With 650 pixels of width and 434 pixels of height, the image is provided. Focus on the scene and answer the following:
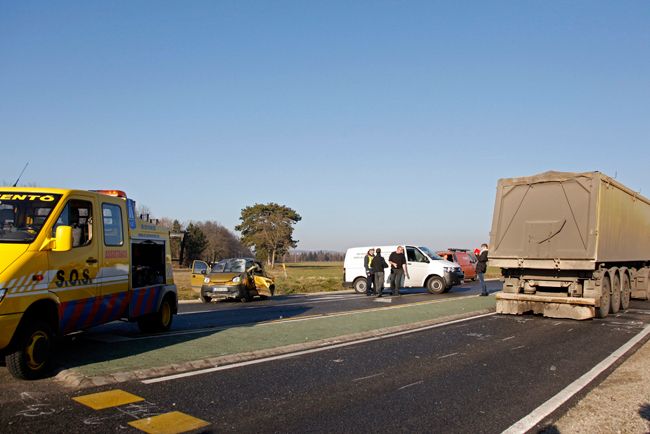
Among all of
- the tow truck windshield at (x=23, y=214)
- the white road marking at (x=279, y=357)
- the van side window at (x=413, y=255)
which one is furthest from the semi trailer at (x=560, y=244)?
the tow truck windshield at (x=23, y=214)

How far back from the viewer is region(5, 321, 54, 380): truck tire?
20.1 ft

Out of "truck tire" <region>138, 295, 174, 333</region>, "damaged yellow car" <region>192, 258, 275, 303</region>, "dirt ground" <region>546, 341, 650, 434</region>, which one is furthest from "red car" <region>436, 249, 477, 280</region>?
"dirt ground" <region>546, 341, 650, 434</region>

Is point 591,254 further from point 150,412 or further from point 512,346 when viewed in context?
point 150,412

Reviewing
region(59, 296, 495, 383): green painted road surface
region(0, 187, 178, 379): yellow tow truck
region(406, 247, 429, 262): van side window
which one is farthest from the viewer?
region(406, 247, 429, 262): van side window

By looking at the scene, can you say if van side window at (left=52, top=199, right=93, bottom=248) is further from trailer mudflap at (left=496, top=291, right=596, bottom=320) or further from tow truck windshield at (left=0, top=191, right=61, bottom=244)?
trailer mudflap at (left=496, top=291, right=596, bottom=320)

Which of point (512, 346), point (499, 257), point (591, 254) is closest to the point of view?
point (512, 346)

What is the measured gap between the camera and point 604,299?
12828mm

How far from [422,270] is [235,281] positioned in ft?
25.3

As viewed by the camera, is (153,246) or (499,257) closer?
(153,246)

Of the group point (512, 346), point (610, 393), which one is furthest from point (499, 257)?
point (610, 393)

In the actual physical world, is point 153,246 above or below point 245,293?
above

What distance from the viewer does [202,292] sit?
19500mm

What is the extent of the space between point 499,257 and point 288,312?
5702 millimetres

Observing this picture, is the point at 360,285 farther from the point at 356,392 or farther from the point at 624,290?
the point at 356,392
